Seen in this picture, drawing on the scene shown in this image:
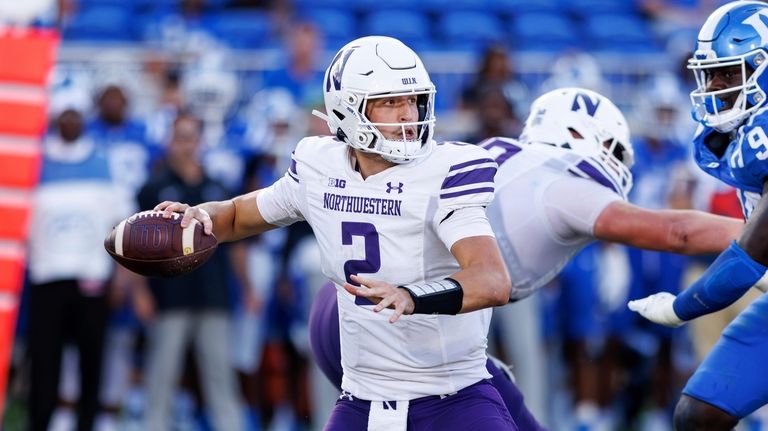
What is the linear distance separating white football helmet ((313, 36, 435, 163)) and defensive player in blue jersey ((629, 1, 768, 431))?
92 centimetres

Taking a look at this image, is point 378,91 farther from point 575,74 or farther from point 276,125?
point 575,74

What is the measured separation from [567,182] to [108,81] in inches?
180

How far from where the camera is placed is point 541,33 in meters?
10.1

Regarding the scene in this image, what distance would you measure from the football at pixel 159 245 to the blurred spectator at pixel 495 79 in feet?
13.9

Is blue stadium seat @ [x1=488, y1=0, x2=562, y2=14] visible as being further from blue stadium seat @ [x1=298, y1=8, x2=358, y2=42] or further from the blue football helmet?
the blue football helmet

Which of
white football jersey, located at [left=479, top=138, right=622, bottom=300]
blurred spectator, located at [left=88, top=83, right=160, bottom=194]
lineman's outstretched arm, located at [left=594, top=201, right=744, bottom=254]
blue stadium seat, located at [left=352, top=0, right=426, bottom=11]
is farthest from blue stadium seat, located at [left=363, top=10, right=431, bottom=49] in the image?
lineman's outstretched arm, located at [left=594, top=201, right=744, bottom=254]

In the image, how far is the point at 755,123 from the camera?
401 centimetres

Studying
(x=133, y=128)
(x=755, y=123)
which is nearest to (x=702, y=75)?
(x=755, y=123)

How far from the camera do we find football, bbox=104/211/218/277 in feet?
12.5

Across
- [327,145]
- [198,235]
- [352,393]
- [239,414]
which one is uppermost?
[327,145]

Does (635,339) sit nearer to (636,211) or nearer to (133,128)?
(133,128)

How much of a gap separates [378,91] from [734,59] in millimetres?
1196

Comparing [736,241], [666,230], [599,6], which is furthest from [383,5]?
[736,241]

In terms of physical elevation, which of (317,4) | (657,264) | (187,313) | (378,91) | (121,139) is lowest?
(187,313)
